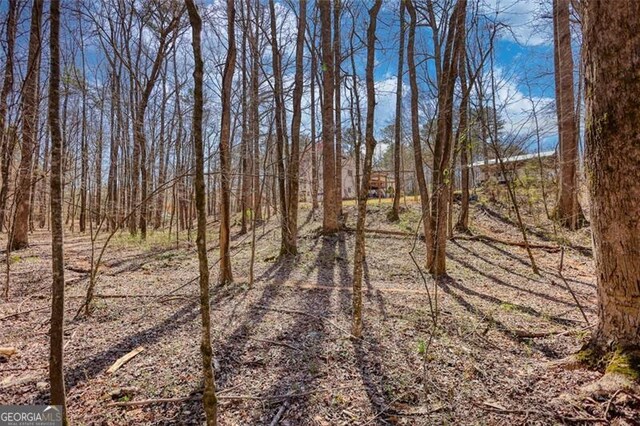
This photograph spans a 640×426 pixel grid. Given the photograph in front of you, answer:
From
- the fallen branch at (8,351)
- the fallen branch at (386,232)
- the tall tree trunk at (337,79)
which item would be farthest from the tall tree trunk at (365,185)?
the fallen branch at (386,232)

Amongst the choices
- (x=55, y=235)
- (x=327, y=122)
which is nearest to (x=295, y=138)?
(x=327, y=122)

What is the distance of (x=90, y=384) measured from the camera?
229 centimetres

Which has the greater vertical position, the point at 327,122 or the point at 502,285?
the point at 327,122

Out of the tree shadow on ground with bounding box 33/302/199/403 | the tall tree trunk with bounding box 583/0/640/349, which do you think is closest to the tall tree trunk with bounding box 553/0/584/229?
the tall tree trunk with bounding box 583/0/640/349

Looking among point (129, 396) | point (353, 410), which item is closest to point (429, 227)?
point (353, 410)

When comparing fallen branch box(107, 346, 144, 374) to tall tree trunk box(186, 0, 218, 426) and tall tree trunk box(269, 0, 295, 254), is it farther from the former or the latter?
tall tree trunk box(269, 0, 295, 254)

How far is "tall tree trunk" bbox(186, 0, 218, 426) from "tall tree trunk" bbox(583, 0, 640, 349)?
240 centimetres

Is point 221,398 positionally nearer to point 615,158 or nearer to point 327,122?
point 615,158

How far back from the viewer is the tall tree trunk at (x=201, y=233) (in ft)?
5.12

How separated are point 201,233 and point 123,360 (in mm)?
1750

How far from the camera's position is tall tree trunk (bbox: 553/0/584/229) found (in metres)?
8.12

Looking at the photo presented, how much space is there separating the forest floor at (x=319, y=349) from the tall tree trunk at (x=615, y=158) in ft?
1.62

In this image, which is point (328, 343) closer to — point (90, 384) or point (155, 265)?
point (90, 384)

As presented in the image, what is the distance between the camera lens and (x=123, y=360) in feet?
8.59
